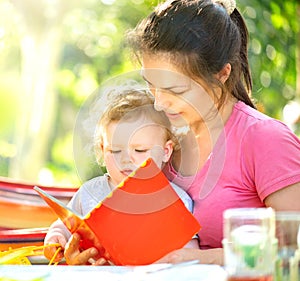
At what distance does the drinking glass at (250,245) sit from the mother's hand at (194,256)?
0.43 meters

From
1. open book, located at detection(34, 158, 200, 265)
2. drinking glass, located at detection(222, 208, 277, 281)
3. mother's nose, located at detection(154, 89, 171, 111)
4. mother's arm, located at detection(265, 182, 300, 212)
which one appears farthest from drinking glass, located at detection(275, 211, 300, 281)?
mother's nose, located at detection(154, 89, 171, 111)

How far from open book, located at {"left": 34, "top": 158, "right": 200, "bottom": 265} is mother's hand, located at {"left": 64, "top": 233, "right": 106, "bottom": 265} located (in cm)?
8

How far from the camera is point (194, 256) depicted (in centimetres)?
172

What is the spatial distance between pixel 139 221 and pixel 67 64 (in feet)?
29.6

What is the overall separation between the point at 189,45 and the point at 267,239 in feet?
2.59

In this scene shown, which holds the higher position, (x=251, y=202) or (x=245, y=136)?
(x=245, y=136)

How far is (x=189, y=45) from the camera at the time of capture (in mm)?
1956

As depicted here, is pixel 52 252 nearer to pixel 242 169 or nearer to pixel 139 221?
pixel 139 221

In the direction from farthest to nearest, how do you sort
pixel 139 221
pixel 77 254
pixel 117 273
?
pixel 77 254 < pixel 139 221 < pixel 117 273

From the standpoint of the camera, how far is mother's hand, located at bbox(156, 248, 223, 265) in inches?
66.5

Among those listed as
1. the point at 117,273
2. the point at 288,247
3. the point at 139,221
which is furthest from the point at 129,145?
the point at 288,247

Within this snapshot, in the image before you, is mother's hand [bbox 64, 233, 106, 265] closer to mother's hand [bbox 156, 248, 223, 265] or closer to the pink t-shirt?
mother's hand [bbox 156, 248, 223, 265]

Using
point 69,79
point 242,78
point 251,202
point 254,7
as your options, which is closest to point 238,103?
point 242,78

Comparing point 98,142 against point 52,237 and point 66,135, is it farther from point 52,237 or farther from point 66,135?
point 66,135
